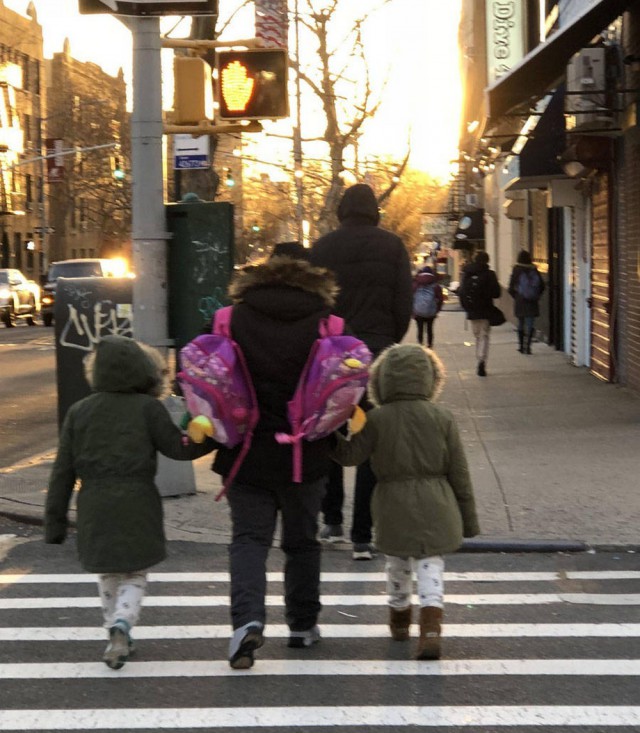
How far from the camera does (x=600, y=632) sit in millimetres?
6277

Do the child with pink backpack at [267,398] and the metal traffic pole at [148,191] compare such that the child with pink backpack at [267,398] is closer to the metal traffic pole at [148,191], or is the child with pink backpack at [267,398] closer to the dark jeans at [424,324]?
the metal traffic pole at [148,191]

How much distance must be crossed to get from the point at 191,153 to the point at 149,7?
271 inches

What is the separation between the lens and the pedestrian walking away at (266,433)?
18.1 ft

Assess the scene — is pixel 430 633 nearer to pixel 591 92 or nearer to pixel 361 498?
pixel 361 498

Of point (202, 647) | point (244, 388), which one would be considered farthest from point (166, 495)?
point (244, 388)

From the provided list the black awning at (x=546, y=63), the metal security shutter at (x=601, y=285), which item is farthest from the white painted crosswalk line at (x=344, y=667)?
the metal security shutter at (x=601, y=285)

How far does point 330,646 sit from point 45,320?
34853 mm

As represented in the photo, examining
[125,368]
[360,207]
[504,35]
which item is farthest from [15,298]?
[125,368]

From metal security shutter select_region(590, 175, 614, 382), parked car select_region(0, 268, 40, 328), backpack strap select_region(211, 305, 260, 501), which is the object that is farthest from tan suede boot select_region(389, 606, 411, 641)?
parked car select_region(0, 268, 40, 328)

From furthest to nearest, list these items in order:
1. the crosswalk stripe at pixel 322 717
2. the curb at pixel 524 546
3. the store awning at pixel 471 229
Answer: the store awning at pixel 471 229 < the curb at pixel 524 546 < the crosswalk stripe at pixel 322 717

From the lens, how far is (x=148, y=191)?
9.28 m

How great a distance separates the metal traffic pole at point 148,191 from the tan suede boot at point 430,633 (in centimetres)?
412

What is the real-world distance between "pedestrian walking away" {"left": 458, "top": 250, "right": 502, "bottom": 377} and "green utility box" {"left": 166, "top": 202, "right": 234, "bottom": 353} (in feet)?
31.4

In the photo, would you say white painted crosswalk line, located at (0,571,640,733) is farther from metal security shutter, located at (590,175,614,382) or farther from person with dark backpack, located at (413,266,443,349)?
person with dark backpack, located at (413,266,443,349)
